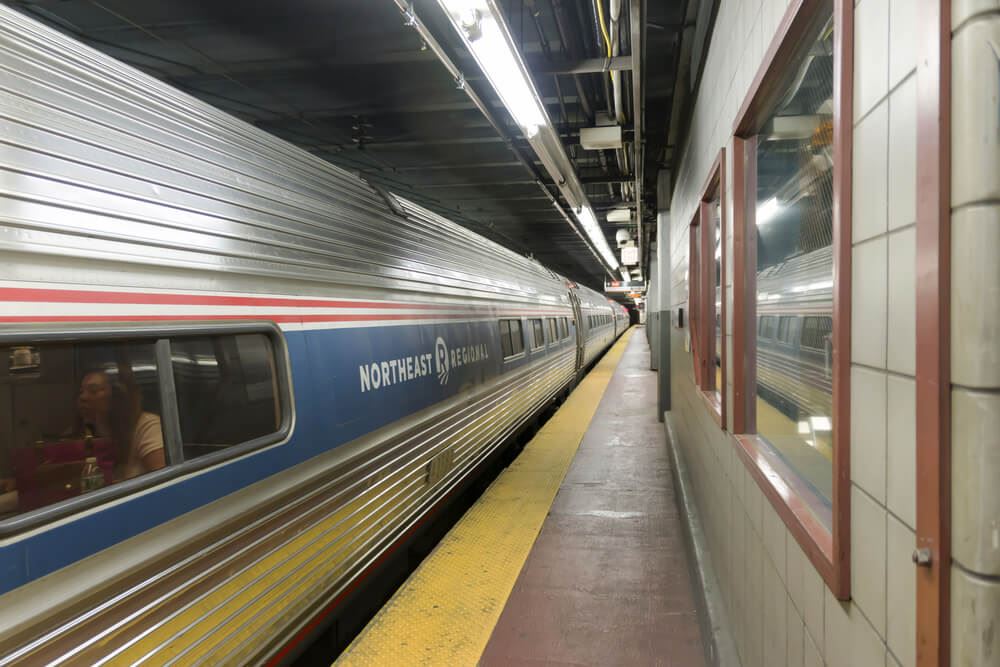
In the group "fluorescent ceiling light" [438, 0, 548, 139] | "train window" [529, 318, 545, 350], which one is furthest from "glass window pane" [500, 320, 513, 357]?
"fluorescent ceiling light" [438, 0, 548, 139]

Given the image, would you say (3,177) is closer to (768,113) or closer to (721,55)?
(768,113)

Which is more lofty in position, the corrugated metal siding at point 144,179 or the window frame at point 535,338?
the corrugated metal siding at point 144,179

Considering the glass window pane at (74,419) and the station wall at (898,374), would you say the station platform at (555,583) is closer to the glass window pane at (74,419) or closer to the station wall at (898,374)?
the station wall at (898,374)

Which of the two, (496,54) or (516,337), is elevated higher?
(496,54)

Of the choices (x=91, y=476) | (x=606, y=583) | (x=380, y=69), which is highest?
(x=380, y=69)

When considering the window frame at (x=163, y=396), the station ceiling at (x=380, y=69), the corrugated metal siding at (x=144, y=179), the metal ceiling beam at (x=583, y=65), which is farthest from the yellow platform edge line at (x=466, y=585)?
the metal ceiling beam at (x=583, y=65)

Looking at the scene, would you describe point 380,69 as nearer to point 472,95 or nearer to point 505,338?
point 472,95

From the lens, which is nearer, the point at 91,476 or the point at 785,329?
the point at 91,476

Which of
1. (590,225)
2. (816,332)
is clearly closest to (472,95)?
(816,332)

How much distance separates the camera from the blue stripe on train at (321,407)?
161 centimetres

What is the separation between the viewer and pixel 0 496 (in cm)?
152

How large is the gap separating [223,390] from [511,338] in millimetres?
4907

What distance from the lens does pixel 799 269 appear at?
218cm

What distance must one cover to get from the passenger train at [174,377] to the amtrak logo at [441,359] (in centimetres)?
76
